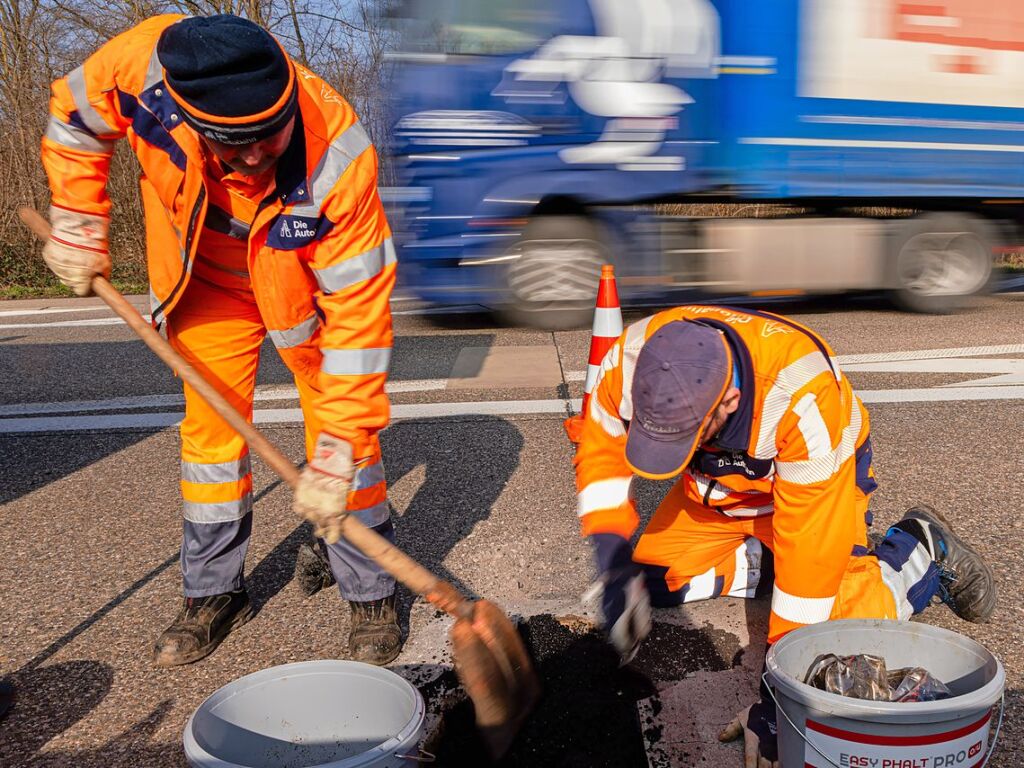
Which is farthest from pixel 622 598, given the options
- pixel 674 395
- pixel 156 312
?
pixel 156 312

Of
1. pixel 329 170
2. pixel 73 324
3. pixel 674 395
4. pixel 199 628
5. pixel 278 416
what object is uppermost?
pixel 329 170

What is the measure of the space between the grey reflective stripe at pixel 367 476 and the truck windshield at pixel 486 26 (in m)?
4.84

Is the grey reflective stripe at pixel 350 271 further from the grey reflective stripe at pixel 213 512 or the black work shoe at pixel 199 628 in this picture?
the black work shoe at pixel 199 628

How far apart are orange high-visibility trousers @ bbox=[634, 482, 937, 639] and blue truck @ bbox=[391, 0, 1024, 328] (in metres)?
4.40

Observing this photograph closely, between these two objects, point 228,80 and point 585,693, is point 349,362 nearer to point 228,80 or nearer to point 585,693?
point 228,80

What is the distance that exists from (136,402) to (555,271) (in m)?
3.48

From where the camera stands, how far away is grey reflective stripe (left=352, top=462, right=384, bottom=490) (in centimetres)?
267

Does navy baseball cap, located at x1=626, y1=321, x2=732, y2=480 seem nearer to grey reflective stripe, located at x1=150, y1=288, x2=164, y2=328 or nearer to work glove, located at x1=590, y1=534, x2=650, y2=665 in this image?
work glove, located at x1=590, y1=534, x2=650, y2=665

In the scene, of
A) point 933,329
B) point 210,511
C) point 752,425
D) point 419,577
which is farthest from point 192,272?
point 933,329

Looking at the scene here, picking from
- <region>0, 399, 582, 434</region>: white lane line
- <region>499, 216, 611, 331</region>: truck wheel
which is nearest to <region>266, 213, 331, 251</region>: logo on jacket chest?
<region>0, 399, 582, 434</region>: white lane line

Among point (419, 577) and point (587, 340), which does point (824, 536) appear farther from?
point (587, 340)

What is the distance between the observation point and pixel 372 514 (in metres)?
2.72

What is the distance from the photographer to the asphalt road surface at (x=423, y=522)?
2.54 m

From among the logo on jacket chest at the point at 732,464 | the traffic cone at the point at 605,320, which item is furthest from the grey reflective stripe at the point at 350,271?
the traffic cone at the point at 605,320
